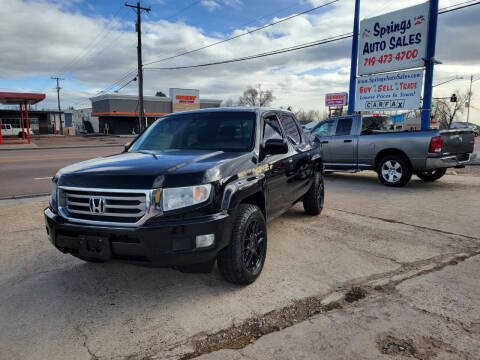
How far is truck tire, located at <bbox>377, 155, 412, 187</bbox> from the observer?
8.54 metres

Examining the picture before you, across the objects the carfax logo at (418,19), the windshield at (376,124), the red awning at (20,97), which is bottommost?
the windshield at (376,124)

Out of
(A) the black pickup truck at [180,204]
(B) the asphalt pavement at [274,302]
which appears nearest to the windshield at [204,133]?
(A) the black pickup truck at [180,204]

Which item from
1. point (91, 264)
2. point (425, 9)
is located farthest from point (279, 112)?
point (425, 9)

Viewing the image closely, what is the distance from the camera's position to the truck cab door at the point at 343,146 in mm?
9641

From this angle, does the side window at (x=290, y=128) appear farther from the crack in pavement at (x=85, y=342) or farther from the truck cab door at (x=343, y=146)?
the truck cab door at (x=343, y=146)

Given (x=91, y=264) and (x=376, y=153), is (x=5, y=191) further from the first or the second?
(x=376, y=153)

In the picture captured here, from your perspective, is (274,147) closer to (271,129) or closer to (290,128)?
(271,129)

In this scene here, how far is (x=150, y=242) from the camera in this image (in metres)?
2.71

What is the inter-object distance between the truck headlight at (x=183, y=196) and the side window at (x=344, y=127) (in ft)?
25.8

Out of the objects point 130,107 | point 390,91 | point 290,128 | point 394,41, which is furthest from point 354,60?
point 130,107

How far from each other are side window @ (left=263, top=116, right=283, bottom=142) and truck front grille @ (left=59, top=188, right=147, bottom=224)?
68.7 inches

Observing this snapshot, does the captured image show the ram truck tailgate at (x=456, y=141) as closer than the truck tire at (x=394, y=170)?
Yes

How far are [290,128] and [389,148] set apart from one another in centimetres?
464

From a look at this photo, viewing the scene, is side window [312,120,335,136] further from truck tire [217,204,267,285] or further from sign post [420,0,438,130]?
truck tire [217,204,267,285]
